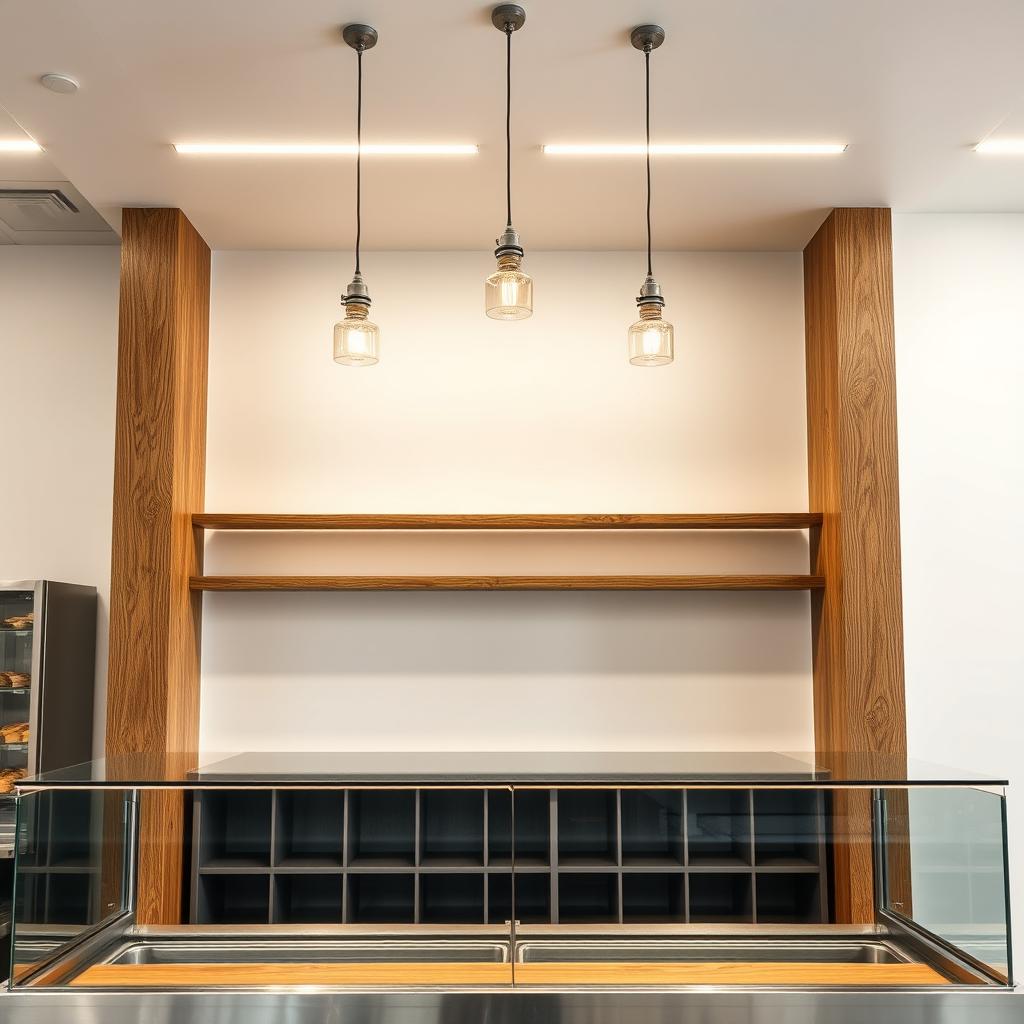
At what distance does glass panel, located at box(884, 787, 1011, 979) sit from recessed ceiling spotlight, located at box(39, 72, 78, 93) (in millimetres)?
2947

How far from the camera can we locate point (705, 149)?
131 inches

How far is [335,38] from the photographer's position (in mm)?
2738

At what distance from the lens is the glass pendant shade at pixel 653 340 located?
2.62m

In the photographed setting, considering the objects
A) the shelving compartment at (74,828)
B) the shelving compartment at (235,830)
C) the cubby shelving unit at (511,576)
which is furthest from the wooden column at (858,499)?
the shelving compartment at (74,828)

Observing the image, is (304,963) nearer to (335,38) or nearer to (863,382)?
(335,38)

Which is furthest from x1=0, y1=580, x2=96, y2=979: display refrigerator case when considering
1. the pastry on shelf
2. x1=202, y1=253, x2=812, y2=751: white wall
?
x1=202, y1=253, x2=812, y2=751: white wall

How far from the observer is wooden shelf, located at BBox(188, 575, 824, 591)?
378cm

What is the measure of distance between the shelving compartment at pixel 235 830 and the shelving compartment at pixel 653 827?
0.75 metres

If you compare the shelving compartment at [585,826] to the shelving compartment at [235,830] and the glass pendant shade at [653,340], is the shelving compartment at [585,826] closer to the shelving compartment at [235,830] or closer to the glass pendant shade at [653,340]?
the shelving compartment at [235,830]

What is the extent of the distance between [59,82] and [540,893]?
2.65m

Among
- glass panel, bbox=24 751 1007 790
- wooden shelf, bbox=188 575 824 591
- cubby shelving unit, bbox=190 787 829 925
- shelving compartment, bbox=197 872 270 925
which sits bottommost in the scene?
shelving compartment, bbox=197 872 270 925

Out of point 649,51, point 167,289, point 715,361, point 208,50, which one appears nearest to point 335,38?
point 208,50

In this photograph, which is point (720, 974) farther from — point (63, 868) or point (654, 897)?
point (63, 868)

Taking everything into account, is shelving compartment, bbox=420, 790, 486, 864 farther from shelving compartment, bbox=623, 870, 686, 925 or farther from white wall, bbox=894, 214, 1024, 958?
white wall, bbox=894, 214, 1024, 958
